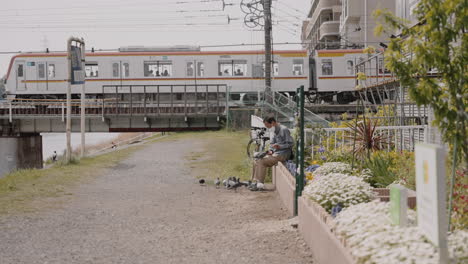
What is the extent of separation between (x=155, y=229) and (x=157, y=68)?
23513mm

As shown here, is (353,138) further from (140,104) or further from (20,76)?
(20,76)

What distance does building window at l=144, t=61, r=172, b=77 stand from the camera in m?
30.4

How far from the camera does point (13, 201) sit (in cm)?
988

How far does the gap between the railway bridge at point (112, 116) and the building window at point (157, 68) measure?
73 centimetres

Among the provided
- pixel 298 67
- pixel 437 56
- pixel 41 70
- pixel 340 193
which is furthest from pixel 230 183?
pixel 41 70

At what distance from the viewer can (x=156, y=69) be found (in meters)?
30.5

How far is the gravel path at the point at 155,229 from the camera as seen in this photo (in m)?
6.13

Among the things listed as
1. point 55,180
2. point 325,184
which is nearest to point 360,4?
point 55,180

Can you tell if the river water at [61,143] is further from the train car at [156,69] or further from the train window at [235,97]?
the train window at [235,97]

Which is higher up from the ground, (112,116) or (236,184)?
(112,116)

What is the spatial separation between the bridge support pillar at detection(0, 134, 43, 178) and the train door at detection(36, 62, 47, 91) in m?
2.71

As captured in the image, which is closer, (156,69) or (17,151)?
(17,151)

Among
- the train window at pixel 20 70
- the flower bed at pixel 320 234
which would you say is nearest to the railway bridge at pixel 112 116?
the train window at pixel 20 70

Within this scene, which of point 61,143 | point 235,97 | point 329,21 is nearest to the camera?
point 235,97
